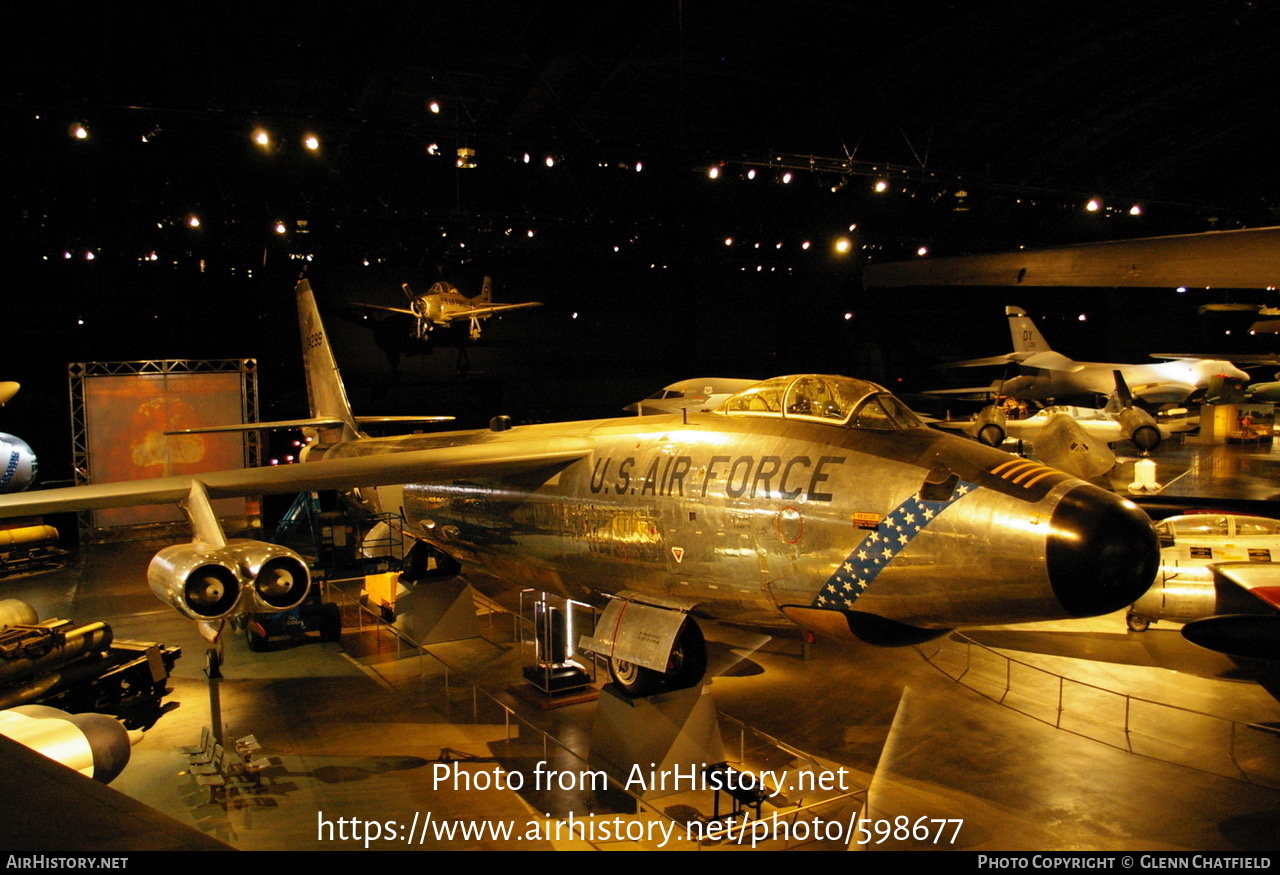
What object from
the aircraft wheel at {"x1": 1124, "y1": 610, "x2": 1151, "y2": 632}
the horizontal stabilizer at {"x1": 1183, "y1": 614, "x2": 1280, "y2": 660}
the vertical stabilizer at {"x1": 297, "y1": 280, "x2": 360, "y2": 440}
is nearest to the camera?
the horizontal stabilizer at {"x1": 1183, "y1": 614, "x2": 1280, "y2": 660}

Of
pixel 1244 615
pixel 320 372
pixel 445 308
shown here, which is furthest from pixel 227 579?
pixel 445 308

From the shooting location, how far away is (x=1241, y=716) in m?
10.2

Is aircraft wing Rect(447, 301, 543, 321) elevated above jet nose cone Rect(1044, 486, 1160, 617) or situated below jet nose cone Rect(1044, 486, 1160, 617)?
above

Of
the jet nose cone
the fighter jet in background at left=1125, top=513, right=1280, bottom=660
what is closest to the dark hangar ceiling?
the fighter jet in background at left=1125, top=513, right=1280, bottom=660

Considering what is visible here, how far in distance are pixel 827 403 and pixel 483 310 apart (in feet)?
54.0

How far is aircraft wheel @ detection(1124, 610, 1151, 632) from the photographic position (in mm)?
13289

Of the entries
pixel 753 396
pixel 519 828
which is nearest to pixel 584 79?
pixel 753 396

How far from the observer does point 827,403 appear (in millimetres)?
8406

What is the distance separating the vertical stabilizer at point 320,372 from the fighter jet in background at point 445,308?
15.0ft

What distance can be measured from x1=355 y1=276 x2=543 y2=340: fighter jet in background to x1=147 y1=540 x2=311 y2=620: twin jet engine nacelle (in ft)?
47.3

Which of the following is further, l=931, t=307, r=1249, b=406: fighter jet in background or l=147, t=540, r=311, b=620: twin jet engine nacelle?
l=931, t=307, r=1249, b=406: fighter jet in background

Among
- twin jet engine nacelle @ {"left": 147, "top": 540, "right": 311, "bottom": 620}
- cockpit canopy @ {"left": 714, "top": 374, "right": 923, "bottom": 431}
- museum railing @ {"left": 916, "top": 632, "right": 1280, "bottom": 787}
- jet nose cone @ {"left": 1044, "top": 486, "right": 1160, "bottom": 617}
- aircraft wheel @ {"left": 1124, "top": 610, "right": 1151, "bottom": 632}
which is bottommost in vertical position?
museum railing @ {"left": 916, "top": 632, "right": 1280, "bottom": 787}

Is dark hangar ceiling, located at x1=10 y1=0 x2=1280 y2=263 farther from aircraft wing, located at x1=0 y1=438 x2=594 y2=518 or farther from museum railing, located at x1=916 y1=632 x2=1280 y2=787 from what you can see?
museum railing, located at x1=916 y1=632 x2=1280 y2=787
